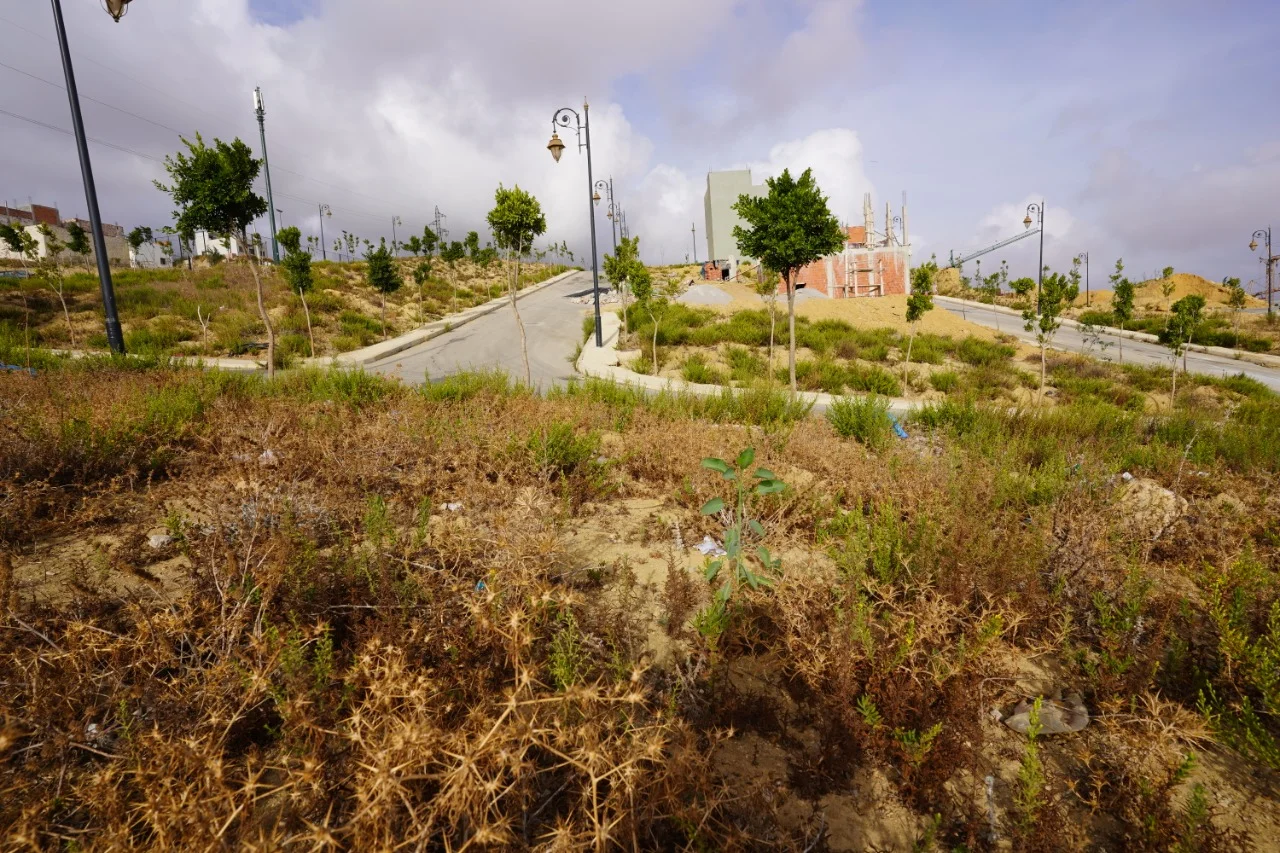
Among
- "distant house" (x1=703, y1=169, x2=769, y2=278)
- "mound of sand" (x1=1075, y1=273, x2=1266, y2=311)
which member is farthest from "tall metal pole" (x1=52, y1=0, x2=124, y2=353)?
→ "mound of sand" (x1=1075, y1=273, x2=1266, y2=311)

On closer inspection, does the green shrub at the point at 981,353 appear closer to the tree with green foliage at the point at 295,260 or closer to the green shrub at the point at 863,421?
the green shrub at the point at 863,421

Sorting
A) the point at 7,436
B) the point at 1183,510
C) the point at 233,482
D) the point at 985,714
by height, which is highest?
the point at 7,436

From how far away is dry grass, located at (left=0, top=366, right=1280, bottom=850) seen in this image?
1548 millimetres

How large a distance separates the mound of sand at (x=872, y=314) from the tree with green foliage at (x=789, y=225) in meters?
12.2

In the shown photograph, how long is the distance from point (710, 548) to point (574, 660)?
1714 millimetres

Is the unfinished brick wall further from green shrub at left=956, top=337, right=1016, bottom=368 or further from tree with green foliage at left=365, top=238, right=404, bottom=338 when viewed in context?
tree with green foliage at left=365, top=238, right=404, bottom=338

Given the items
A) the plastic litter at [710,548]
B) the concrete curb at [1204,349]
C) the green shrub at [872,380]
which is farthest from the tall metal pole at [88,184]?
the concrete curb at [1204,349]

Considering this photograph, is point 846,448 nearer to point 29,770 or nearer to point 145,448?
point 29,770

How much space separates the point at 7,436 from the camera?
3943 mm

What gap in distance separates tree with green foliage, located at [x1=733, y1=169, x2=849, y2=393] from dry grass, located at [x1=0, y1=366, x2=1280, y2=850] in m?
9.13

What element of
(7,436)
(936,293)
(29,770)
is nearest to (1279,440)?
(29,770)

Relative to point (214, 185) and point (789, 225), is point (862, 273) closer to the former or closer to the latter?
point (789, 225)

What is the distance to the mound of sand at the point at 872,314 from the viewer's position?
24.8 m

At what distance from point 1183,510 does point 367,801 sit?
543cm
